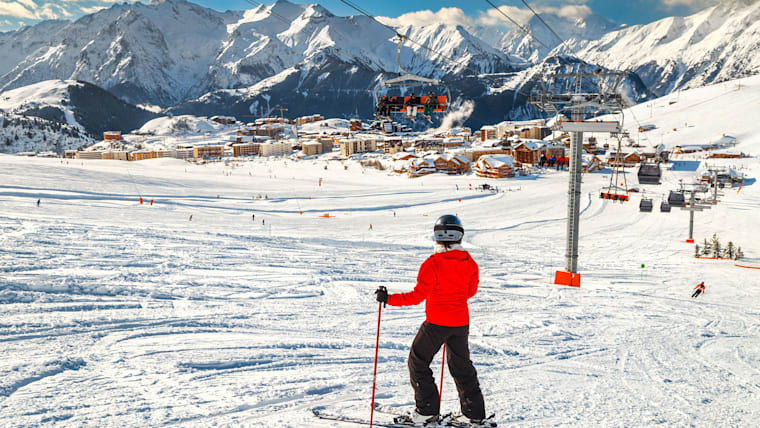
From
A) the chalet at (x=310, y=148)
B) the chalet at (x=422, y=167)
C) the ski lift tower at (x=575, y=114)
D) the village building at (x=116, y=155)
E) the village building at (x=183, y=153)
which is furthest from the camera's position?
the village building at (x=183, y=153)

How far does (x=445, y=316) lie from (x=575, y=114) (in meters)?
10.7

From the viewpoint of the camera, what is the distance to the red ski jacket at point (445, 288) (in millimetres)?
3197

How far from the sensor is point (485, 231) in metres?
23.6

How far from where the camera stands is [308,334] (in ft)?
18.6

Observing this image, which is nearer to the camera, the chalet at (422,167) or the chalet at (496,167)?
the chalet at (496,167)

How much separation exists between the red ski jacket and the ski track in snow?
112cm

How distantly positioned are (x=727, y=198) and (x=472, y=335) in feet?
134

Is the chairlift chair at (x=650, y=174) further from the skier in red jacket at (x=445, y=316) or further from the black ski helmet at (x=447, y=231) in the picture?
the black ski helmet at (x=447, y=231)

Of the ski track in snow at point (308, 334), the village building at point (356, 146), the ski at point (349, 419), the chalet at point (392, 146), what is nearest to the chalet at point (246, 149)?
the village building at point (356, 146)

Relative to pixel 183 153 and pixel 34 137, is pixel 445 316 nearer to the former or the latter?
pixel 183 153

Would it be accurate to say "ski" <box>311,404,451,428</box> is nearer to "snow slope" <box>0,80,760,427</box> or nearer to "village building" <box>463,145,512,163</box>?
"snow slope" <box>0,80,760,427</box>

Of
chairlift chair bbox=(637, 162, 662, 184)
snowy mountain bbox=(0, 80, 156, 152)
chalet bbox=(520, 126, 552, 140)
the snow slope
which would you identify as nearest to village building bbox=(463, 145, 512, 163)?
chalet bbox=(520, 126, 552, 140)

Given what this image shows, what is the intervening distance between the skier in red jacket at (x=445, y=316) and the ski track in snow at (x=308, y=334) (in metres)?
0.51

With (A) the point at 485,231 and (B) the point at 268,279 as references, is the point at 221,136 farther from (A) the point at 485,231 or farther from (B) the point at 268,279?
(B) the point at 268,279
